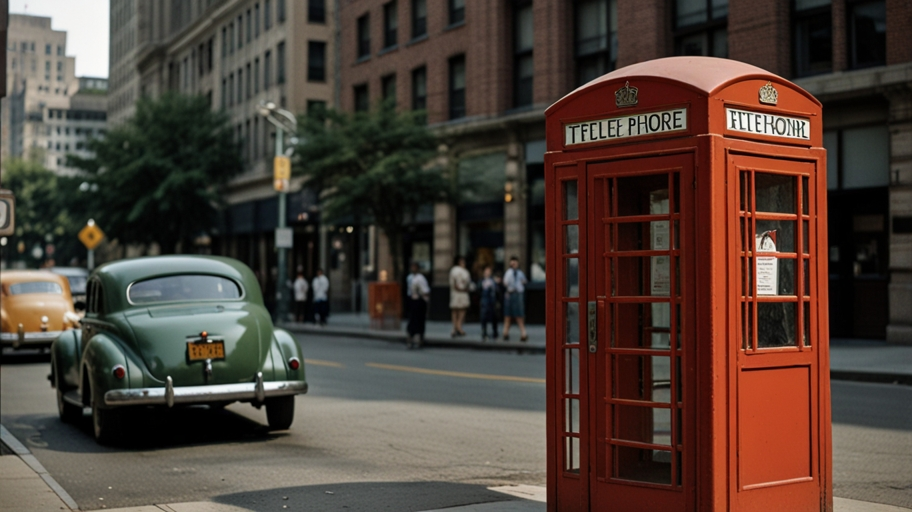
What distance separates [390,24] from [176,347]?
1225 inches

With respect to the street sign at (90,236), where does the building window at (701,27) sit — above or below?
above

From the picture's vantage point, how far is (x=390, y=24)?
39531 millimetres

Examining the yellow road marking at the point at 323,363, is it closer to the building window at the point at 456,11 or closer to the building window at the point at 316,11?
the building window at the point at 456,11

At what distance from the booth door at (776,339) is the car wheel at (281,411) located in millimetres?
5937

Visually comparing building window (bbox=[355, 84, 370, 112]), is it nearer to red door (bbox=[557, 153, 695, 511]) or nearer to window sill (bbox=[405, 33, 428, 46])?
window sill (bbox=[405, 33, 428, 46])

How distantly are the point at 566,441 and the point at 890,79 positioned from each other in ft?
58.2

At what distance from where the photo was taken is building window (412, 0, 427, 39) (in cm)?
3716

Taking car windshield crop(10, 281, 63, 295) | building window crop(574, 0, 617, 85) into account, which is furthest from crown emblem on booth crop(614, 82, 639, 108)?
building window crop(574, 0, 617, 85)

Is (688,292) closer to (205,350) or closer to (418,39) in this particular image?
(205,350)

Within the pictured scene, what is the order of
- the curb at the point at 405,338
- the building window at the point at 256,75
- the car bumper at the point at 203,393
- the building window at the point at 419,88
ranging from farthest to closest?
the building window at the point at 256,75 < the building window at the point at 419,88 < the curb at the point at 405,338 < the car bumper at the point at 203,393

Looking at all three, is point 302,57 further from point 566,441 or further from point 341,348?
point 566,441

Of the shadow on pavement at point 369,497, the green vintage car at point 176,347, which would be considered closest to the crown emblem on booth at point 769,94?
the shadow on pavement at point 369,497

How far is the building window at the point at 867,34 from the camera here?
22141 millimetres

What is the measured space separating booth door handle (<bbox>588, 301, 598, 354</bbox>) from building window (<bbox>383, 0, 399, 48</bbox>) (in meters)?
34.0
